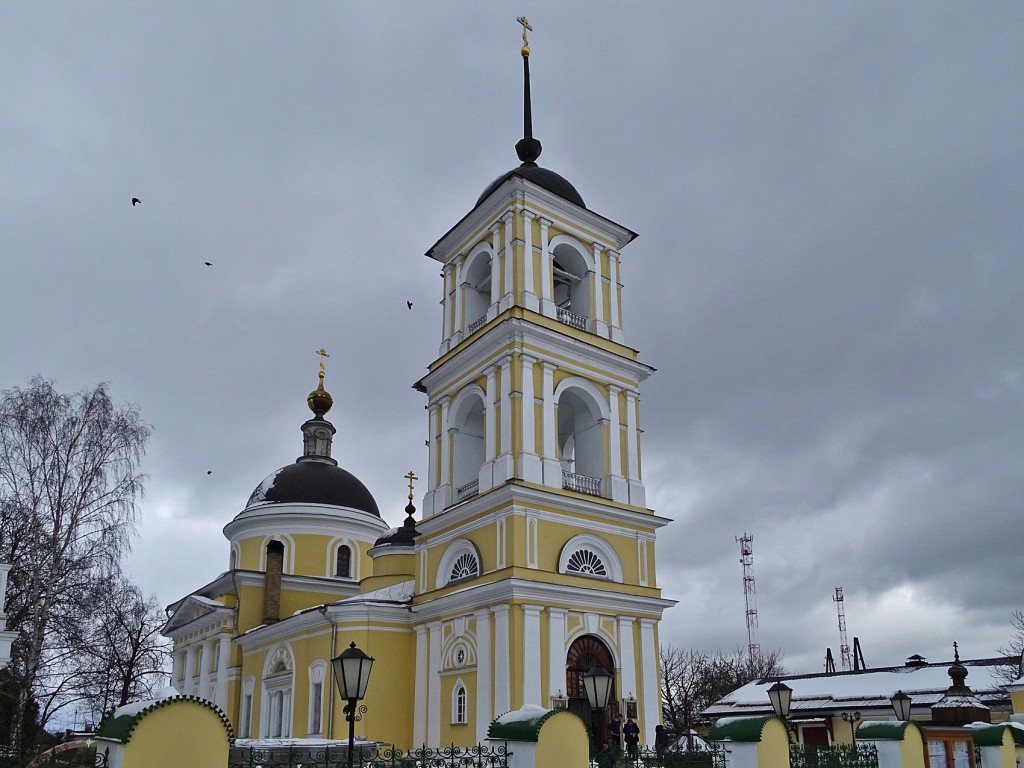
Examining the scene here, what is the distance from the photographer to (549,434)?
2225 cm

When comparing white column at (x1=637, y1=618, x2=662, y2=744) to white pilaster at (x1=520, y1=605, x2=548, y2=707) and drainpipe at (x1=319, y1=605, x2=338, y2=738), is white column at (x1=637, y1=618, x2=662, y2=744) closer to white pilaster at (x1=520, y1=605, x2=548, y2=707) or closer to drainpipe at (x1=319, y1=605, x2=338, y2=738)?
white pilaster at (x1=520, y1=605, x2=548, y2=707)

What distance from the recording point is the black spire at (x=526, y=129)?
27094 mm

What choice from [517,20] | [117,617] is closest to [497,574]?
[117,617]

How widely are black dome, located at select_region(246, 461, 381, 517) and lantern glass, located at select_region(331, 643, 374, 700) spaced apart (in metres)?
25.5

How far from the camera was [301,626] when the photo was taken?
25.0 m

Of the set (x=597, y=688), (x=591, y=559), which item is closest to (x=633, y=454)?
(x=591, y=559)

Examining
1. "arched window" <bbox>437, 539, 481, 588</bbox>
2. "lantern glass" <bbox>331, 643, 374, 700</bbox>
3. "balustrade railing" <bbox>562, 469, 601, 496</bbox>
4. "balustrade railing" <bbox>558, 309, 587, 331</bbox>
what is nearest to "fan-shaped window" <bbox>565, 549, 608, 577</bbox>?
"balustrade railing" <bbox>562, 469, 601, 496</bbox>

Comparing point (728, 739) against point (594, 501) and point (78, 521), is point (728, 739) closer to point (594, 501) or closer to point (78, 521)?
point (594, 501)

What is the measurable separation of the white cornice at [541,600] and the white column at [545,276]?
733 centimetres

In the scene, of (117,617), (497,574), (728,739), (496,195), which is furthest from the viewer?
(117,617)

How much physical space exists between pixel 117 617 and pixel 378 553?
8.10m

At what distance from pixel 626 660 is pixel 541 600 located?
288cm

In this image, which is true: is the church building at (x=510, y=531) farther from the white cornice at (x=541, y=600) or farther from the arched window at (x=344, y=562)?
the arched window at (x=344, y=562)

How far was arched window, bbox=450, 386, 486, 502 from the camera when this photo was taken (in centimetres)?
2391
